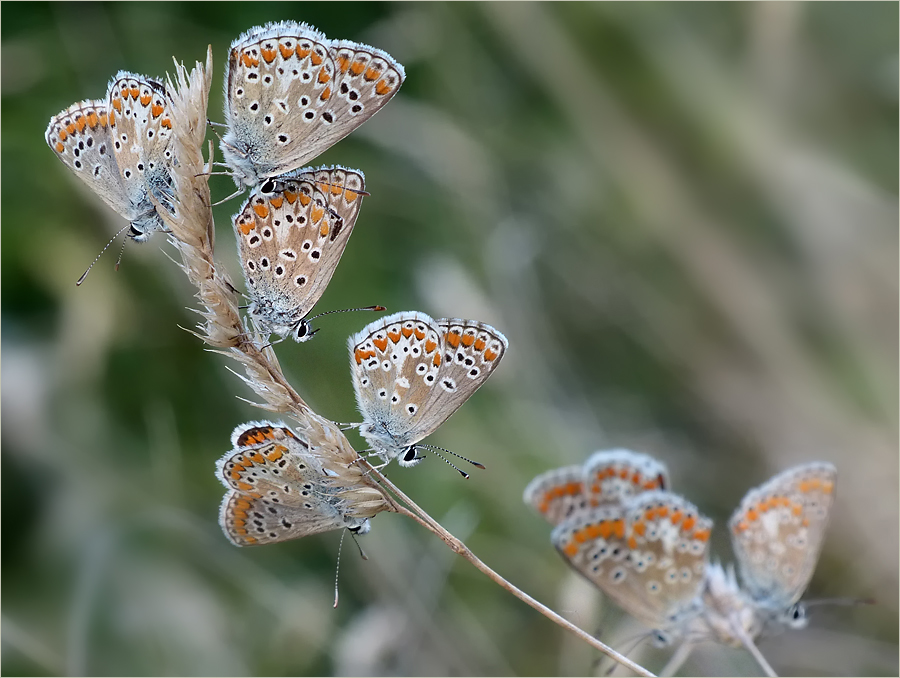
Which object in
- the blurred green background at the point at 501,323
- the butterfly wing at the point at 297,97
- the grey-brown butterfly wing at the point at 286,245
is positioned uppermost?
the butterfly wing at the point at 297,97

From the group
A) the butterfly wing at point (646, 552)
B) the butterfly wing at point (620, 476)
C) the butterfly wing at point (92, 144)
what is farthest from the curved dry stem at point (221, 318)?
the butterfly wing at point (620, 476)

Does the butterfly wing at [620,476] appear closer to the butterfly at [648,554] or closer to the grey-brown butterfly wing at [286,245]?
the butterfly at [648,554]

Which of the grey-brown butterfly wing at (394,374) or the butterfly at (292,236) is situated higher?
the butterfly at (292,236)

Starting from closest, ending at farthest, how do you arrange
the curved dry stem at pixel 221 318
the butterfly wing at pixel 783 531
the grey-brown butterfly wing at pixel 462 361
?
the curved dry stem at pixel 221 318 < the grey-brown butterfly wing at pixel 462 361 < the butterfly wing at pixel 783 531

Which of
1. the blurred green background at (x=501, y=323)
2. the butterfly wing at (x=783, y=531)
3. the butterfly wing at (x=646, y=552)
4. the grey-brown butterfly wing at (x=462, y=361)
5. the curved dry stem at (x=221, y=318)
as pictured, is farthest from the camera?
the blurred green background at (x=501, y=323)

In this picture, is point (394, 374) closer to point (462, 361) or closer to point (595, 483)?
point (462, 361)

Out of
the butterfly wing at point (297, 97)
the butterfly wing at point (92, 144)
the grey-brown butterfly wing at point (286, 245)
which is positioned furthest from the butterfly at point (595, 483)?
the butterfly wing at point (92, 144)

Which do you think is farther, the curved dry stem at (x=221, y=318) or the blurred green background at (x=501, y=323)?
the blurred green background at (x=501, y=323)
